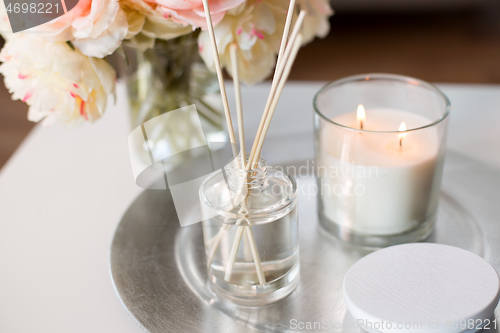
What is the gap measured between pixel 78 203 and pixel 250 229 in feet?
0.76

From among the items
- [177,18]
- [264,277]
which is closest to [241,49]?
[177,18]

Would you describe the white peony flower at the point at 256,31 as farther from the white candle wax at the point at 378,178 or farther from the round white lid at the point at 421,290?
the round white lid at the point at 421,290

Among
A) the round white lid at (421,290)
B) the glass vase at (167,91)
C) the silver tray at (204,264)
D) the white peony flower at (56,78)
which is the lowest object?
the silver tray at (204,264)

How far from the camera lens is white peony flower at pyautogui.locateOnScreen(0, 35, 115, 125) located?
0.41m

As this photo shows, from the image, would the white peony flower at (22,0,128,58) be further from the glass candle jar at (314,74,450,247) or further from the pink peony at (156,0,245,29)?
the glass candle jar at (314,74,450,247)

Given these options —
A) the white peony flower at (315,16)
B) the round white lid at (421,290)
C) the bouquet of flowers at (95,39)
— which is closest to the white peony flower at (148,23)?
the bouquet of flowers at (95,39)

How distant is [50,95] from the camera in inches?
17.0

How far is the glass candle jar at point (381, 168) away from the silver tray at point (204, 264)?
0.02 meters

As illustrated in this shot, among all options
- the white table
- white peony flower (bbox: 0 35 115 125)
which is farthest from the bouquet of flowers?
the white table

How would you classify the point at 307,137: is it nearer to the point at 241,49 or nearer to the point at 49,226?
the point at 241,49

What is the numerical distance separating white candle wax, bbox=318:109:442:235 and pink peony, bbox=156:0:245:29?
130 millimetres

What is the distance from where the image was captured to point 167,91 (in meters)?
0.57

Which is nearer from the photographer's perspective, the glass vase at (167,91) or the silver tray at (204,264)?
the silver tray at (204,264)

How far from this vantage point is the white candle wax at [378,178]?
427 millimetres
